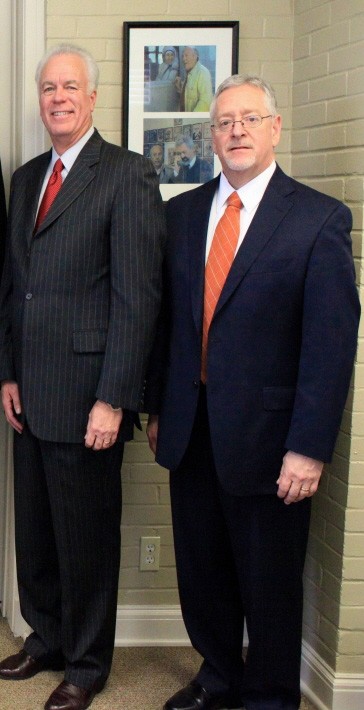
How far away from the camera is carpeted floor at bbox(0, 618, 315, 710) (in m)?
2.59

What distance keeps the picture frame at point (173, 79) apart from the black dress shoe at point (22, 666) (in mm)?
1506

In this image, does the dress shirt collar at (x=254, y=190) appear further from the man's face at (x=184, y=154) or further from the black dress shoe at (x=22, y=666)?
the black dress shoe at (x=22, y=666)

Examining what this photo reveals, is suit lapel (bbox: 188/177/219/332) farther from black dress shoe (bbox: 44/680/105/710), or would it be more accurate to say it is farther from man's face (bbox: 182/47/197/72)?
black dress shoe (bbox: 44/680/105/710)

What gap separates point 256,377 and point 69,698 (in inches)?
42.2

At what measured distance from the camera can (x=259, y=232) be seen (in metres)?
2.19

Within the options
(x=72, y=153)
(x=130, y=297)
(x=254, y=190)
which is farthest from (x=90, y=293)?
(x=254, y=190)

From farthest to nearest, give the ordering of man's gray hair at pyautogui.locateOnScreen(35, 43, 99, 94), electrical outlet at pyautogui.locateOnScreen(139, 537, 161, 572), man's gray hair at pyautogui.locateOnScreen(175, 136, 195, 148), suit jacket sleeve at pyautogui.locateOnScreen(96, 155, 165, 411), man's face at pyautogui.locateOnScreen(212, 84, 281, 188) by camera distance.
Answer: electrical outlet at pyautogui.locateOnScreen(139, 537, 161, 572) < man's gray hair at pyautogui.locateOnScreen(175, 136, 195, 148) < man's gray hair at pyautogui.locateOnScreen(35, 43, 99, 94) < suit jacket sleeve at pyautogui.locateOnScreen(96, 155, 165, 411) < man's face at pyautogui.locateOnScreen(212, 84, 281, 188)

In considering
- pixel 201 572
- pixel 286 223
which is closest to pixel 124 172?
pixel 286 223

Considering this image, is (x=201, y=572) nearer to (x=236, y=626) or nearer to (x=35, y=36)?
(x=236, y=626)

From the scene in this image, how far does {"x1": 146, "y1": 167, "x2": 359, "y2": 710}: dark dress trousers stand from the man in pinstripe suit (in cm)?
11

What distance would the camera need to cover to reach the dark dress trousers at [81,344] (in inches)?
92.6

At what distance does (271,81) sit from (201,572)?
146 cm

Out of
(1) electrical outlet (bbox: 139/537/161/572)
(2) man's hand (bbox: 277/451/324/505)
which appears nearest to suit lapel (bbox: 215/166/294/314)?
(2) man's hand (bbox: 277/451/324/505)

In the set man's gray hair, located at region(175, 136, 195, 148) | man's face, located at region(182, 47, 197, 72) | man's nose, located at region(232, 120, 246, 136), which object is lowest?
→ man's nose, located at region(232, 120, 246, 136)
